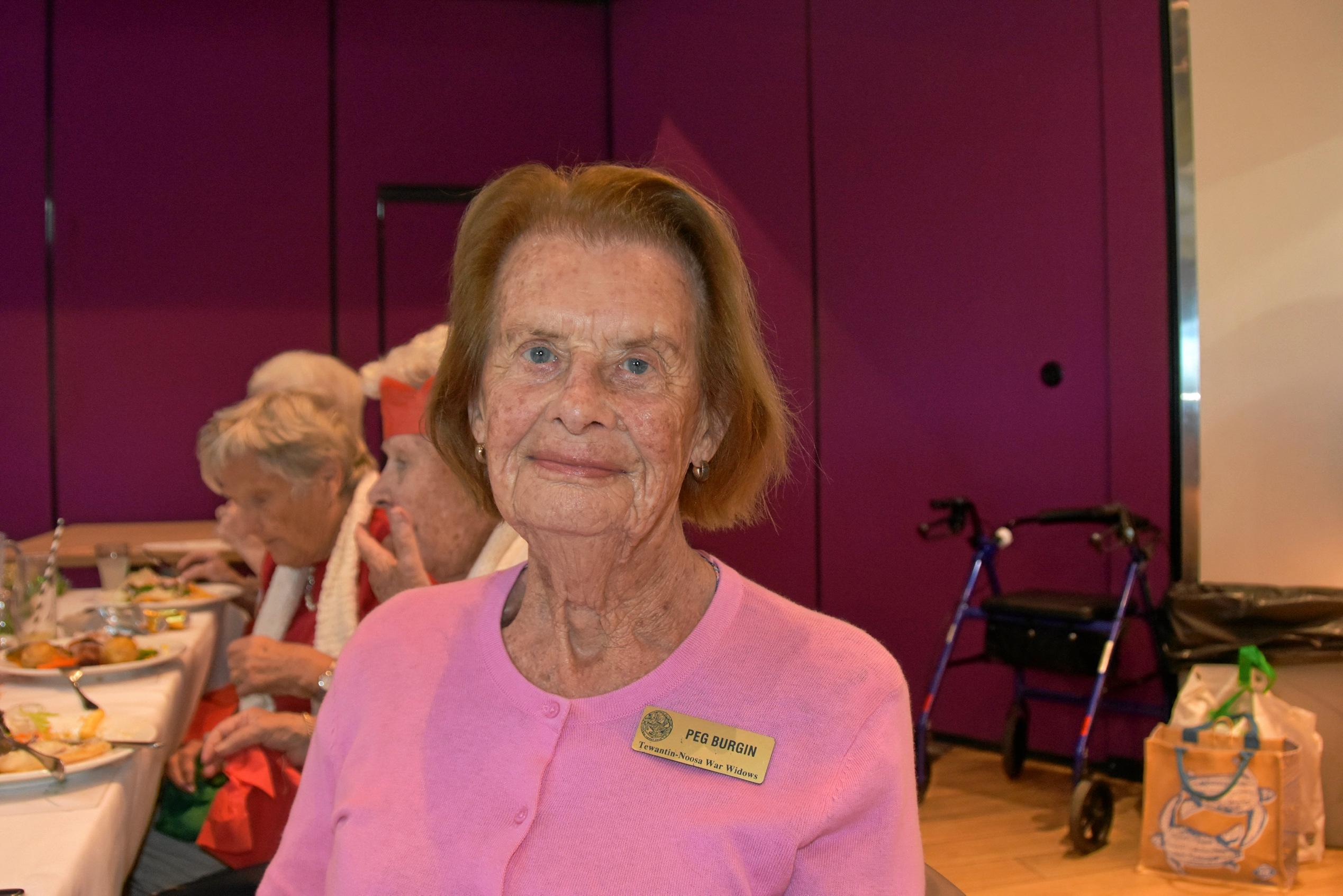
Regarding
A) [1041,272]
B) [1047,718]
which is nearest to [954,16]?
[1041,272]

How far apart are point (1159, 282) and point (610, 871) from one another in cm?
365

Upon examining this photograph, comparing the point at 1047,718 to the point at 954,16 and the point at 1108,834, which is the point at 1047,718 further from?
the point at 954,16

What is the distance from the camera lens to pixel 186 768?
2.12 m

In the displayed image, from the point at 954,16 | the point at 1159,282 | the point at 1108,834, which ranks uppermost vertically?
the point at 954,16

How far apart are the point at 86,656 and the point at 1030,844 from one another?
278 cm

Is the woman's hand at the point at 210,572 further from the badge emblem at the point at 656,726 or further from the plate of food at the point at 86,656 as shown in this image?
the badge emblem at the point at 656,726

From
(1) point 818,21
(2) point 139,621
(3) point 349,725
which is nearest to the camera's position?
(3) point 349,725

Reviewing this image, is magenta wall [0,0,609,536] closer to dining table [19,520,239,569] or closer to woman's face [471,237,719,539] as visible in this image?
dining table [19,520,239,569]

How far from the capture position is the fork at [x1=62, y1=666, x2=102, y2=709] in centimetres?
180

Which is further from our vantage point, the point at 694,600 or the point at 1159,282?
the point at 1159,282

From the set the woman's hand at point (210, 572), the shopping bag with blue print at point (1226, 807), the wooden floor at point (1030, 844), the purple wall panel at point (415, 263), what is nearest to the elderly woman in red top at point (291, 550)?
the woman's hand at point (210, 572)

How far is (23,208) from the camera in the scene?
557 cm

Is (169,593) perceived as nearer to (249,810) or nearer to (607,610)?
(249,810)

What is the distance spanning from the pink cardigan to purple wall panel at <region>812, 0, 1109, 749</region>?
3.39m
